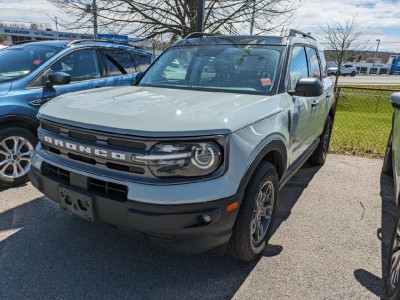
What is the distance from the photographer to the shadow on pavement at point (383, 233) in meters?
2.61

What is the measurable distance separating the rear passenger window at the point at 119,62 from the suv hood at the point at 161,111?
8.05 feet

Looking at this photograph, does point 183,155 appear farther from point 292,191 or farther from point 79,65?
point 79,65

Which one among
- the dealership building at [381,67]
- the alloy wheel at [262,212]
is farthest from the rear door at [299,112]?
the dealership building at [381,67]

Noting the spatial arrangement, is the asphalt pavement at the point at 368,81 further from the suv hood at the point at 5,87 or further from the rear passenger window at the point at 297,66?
the suv hood at the point at 5,87

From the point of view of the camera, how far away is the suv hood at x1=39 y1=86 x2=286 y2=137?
2066mm

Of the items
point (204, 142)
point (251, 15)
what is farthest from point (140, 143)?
point (251, 15)

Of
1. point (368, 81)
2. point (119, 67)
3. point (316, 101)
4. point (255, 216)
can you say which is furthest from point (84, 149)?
point (368, 81)

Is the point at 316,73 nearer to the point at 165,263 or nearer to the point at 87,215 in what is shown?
the point at 165,263

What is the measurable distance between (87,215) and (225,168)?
40.7 inches

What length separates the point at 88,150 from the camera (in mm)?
2246

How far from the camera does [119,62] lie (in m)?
5.51

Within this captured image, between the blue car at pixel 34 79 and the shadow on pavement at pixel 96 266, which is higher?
the blue car at pixel 34 79

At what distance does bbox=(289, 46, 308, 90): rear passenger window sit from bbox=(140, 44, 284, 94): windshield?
242 mm

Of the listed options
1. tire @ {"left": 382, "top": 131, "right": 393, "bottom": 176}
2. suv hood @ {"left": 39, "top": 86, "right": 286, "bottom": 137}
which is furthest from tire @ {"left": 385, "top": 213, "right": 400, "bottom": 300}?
tire @ {"left": 382, "top": 131, "right": 393, "bottom": 176}
